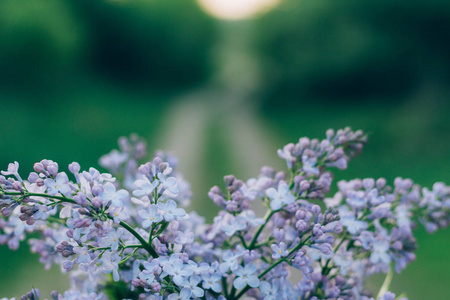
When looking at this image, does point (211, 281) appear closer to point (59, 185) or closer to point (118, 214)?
point (118, 214)

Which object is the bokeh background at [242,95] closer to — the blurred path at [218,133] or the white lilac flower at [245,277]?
the blurred path at [218,133]

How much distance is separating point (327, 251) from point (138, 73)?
14.8 m

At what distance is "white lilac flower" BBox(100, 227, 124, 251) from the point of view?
2.68ft

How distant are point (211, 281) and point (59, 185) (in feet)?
1.02

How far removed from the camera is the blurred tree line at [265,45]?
8977mm

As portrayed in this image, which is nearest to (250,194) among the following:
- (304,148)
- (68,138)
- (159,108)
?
(304,148)

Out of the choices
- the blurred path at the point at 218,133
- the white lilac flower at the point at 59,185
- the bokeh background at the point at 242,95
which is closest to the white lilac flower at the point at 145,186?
the white lilac flower at the point at 59,185

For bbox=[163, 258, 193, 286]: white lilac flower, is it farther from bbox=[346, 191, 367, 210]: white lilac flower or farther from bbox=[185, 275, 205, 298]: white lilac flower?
bbox=[346, 191, 367, 210]: white lilac flower

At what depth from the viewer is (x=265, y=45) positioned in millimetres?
13672

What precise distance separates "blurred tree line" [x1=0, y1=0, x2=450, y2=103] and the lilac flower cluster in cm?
817

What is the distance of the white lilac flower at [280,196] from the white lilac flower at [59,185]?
1.22 ft


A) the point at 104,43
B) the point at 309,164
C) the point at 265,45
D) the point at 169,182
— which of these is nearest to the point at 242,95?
the point at 265,45

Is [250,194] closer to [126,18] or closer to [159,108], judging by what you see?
[159,108]

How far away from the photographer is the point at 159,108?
12742mm
